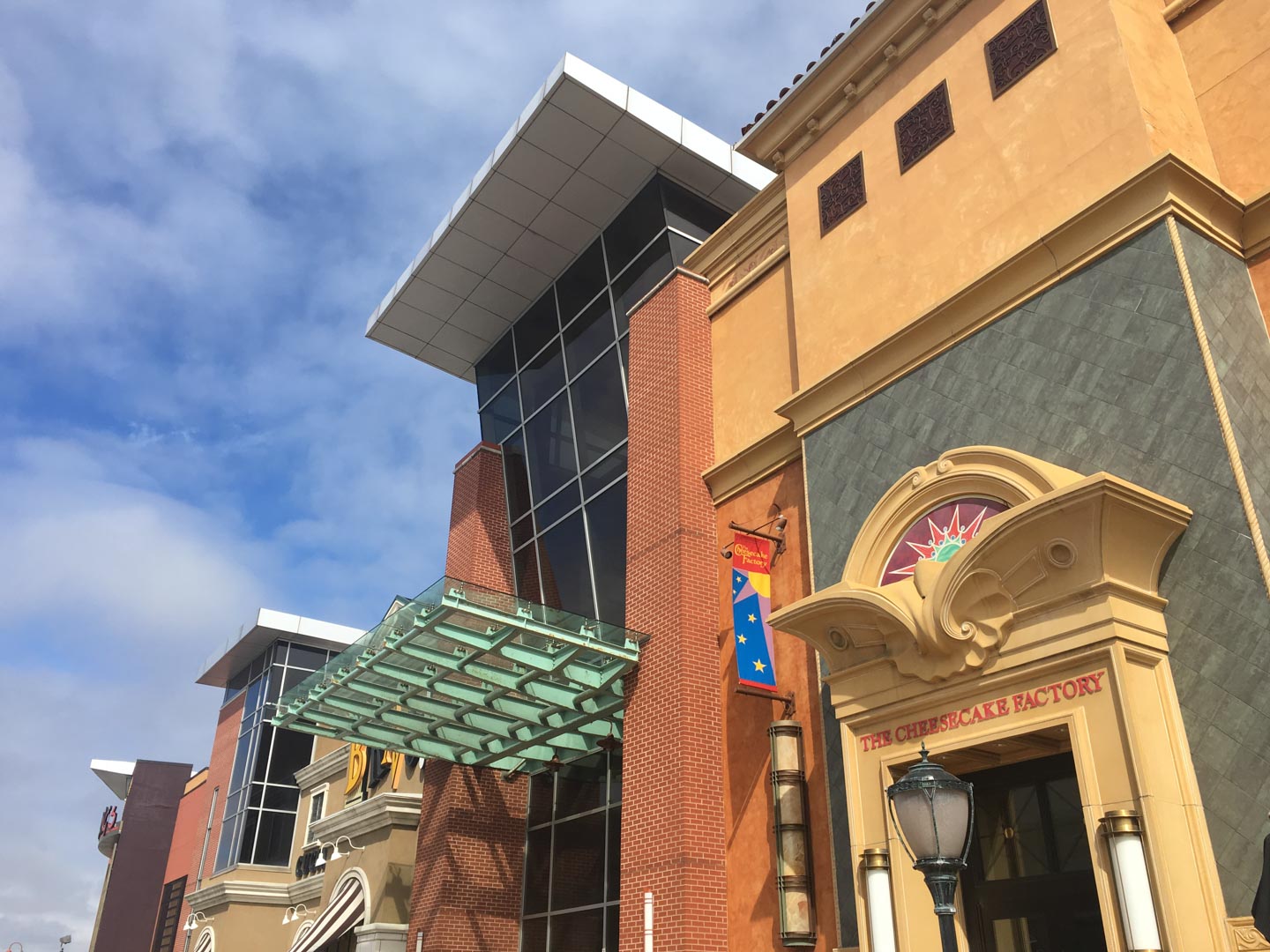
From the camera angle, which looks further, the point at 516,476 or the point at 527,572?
the point at 516,476

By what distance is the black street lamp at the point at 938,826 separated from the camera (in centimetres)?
675

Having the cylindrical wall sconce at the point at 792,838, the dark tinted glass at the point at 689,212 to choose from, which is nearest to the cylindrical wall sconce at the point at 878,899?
the cylindrical wall sconce at the point at 792,838

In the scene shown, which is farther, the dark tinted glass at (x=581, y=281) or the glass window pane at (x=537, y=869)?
the dark tinted glass at (x=581, y=281)

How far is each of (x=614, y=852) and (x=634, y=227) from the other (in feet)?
41.2

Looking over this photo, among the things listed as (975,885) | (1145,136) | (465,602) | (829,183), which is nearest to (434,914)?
(465,602)

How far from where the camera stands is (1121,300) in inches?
430

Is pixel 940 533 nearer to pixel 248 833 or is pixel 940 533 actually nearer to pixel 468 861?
pixel 468 861

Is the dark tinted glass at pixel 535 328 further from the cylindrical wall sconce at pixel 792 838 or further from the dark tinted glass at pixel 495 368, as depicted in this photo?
the cylindrical wall sconce at pixel 792 838

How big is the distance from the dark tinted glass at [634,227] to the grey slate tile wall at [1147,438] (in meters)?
9.17

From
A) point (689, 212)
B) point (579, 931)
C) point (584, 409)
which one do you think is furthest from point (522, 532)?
point (579, 931)

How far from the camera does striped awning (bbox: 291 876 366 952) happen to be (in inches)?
911

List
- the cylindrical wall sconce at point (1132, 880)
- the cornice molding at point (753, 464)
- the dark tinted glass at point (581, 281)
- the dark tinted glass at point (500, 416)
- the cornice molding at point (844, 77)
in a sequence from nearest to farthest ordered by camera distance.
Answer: the cylindrical wall sconce at point (1132, 880) < the cornice molding at point (844, 77) < the cornice molding at point (753, 464) < the dark tinted glass at point (581, 281) < the dark tinted glass at point (500, 416)

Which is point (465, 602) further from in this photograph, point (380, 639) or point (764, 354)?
point (764, 354)

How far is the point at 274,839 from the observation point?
3772 cm
